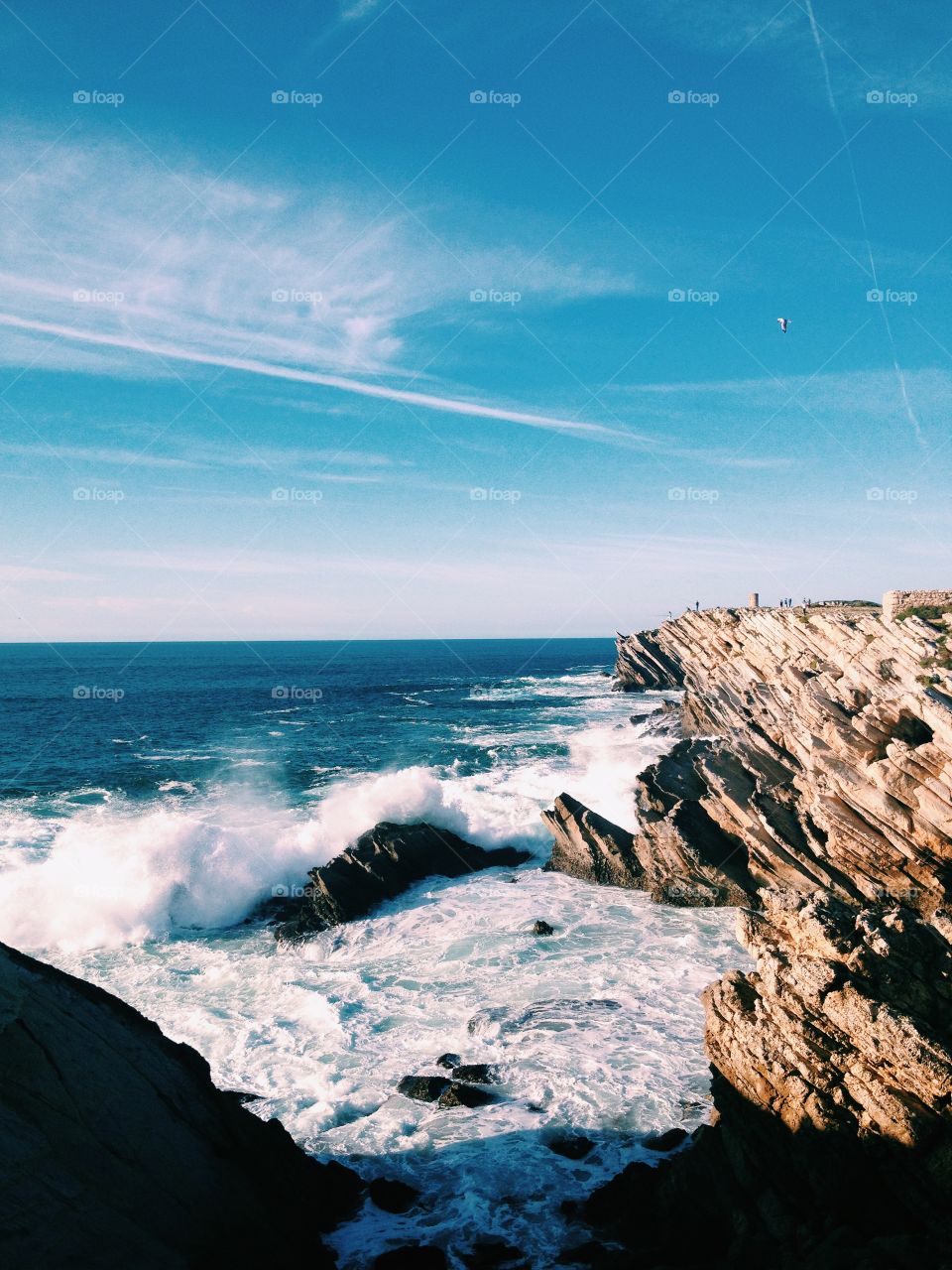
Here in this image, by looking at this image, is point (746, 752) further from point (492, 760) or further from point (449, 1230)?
point (492, 760)

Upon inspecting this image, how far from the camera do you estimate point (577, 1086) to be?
16438 mm

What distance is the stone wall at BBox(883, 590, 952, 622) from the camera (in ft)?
114

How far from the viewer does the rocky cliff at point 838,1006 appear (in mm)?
10227

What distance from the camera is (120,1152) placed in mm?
9430

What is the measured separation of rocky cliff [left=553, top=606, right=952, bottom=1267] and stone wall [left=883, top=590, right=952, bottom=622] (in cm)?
844

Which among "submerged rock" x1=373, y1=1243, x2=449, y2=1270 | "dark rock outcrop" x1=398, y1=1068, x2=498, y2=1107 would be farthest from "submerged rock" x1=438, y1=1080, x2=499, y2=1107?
"submerged rock" x1=373, y1=1243, x2=449, y2=1270

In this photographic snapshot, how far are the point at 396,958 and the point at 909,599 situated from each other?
29.8 m

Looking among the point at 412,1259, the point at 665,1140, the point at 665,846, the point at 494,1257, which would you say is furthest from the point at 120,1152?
the point at 665,846

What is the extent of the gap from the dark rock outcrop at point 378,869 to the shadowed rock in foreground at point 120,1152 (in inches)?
593

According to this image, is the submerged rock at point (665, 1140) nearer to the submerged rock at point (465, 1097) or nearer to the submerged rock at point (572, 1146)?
the submerged rock at point (572, 1146)

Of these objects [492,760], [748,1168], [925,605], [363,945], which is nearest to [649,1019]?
[748,1168]

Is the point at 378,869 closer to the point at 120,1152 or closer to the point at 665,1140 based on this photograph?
the point at 665,1140

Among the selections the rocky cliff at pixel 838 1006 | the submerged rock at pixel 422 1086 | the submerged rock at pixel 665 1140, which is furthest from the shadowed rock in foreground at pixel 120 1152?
the submerged rock at pixel 665 1140

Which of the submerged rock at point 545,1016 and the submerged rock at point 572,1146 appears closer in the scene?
the submerged rock at point 572,1146
